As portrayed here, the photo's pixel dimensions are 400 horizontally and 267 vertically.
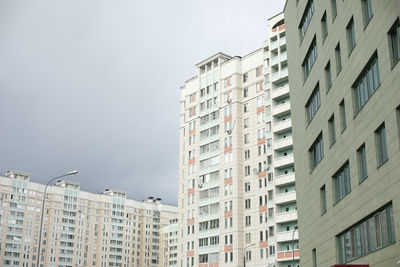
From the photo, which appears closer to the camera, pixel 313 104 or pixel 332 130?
pixel 332 130

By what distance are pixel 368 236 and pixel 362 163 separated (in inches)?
151

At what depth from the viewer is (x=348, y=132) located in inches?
1153

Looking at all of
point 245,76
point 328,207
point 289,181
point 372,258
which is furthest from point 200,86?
point 372,258

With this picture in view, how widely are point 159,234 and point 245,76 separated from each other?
97880mm

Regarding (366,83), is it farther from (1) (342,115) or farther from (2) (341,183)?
(2) (341,183)

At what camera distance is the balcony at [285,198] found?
227 feet

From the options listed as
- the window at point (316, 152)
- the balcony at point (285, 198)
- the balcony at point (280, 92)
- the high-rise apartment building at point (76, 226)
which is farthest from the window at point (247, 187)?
the high-rise apartment building at point (76, 226)

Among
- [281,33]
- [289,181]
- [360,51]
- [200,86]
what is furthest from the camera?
[200,86]

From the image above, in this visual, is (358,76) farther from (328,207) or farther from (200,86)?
(200,86)

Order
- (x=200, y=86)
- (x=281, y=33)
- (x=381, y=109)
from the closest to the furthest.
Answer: (x=381, y=109), (x=281, y=33), (x=200, y=86)

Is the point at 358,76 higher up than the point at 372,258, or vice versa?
the point at 358,76

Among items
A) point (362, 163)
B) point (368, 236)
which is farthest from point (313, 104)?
point (368, 236)

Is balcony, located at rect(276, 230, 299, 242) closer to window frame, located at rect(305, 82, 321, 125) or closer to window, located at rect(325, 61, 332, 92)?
window frame, located at rect(305, 82, 321, 125)

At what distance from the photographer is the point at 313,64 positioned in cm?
3806
